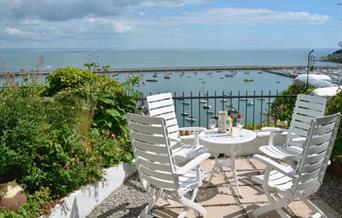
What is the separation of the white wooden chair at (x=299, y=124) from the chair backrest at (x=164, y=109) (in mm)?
1333

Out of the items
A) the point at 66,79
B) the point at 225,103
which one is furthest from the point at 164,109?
the point at 225,103

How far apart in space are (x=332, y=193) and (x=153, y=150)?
2.52 m

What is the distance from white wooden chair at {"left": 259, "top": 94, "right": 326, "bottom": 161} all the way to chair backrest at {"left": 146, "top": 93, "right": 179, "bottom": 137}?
1.33 meters

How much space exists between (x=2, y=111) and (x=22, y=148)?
499 mm

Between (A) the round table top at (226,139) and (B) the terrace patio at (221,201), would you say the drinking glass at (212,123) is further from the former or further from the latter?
(B) the terrace patio at (221,201)

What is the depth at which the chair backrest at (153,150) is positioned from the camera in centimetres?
311

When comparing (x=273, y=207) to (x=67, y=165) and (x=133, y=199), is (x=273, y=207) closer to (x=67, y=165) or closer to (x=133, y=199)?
(x=133, y=199)

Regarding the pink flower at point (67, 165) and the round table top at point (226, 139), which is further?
the round table top at point (226, 139)

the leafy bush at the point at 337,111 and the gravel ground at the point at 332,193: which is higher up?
the leafy bush at the point at 337,111

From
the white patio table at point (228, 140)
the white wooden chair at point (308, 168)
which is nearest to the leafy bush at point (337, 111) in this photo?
the white patio table at point (228, 140)

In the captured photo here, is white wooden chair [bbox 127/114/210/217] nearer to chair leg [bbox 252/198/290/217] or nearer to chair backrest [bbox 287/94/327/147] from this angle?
chair leg [bbox 252/198/290/217]

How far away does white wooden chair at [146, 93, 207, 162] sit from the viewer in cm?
435

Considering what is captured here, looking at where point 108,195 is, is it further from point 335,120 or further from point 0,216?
point 335,120

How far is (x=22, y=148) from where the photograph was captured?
337 cm
